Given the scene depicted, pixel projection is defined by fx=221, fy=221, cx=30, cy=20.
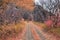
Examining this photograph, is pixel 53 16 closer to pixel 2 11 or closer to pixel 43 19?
pixel 43 19

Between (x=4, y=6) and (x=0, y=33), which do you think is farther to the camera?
(x=4, y=6)

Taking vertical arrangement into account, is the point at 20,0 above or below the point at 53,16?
above

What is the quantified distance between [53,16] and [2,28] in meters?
10.6

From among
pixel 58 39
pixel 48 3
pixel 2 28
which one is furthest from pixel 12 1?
pixel 48 3

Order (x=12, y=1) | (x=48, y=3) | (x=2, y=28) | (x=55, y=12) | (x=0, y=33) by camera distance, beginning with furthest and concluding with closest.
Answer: (x=48, y=3), (x=55, y=12), (x=12, y=1), (x=2, y=28), (x=0, y=33)

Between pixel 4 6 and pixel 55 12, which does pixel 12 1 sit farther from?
pixel 55 12

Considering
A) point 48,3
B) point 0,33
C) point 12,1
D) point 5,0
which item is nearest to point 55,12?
point 48,3

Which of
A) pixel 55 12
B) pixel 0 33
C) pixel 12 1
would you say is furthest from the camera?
pixel 55 12

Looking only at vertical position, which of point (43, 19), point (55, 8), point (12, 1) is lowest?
point (43, 19)

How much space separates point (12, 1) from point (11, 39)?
500 cm

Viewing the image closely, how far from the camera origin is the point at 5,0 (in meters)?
21.6

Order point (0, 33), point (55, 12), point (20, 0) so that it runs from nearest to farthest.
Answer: point (0, 33) < point (20, 0) < point (55, 12)

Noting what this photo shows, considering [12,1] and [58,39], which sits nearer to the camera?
[58,39]

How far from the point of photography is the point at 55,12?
94.7 ft
